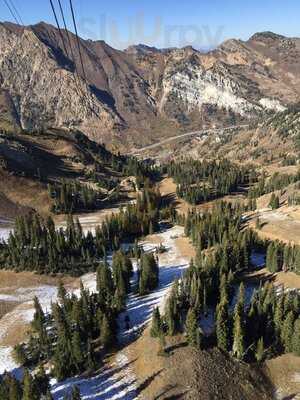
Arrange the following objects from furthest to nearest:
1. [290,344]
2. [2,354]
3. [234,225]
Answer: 1. [234,225]
2. [2,354]
3. [290,344]

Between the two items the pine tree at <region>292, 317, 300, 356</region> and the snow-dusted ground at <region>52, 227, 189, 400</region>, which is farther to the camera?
the pine tree at <region>292, 317, 300, 356</region>

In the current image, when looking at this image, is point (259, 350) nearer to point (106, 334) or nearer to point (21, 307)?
point (106, 334)

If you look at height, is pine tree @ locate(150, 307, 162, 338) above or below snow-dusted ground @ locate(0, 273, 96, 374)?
above

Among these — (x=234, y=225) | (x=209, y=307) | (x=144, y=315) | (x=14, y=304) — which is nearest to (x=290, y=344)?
(x=209, y=307)

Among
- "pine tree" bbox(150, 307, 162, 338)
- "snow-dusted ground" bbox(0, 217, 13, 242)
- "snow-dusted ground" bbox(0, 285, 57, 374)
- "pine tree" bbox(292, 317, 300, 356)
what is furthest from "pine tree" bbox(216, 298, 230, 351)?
"snow-dusted ground" bbox(0, 217, 13, 242)

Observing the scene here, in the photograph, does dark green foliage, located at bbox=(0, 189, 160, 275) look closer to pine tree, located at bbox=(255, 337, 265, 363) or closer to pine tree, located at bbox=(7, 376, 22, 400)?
pine tree, located at bbox=(7, 376, 22, 400)

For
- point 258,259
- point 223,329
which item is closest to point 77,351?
point 223,329

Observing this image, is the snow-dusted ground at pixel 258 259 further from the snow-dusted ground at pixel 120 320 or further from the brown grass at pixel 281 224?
the snow-dusted ground at pixel 120 320

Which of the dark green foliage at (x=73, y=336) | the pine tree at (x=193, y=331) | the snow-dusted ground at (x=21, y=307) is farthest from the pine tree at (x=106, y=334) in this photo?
the snow-dusted ground at (x=21, y=307)

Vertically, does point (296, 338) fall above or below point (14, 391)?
below

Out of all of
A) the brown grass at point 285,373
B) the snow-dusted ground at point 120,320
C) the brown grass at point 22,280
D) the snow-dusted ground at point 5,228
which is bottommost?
the brown grass at point 285,373

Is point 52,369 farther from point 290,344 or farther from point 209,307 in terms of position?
point 290,344
